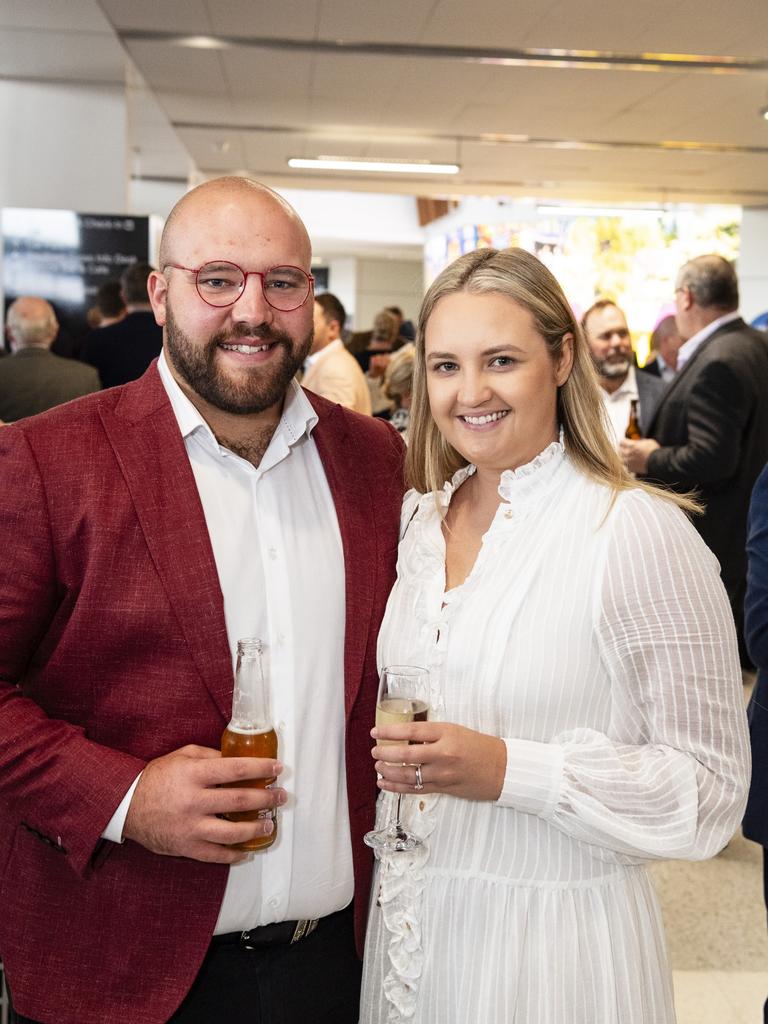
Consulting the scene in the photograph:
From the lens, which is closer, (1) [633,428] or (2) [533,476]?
(2) [533,476]

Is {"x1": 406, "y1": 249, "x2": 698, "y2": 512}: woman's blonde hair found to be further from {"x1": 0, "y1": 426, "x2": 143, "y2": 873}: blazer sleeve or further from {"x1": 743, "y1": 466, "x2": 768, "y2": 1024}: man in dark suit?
{"x1": 0, "y1": 426, "x2": 143, "y2": 873}: blazer sleeve

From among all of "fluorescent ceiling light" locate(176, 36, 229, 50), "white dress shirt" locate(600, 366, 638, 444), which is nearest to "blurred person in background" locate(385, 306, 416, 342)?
"fluorescent ceiling light" locate(176, 36, 229, 50)

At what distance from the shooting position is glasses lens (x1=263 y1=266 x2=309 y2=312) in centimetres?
170

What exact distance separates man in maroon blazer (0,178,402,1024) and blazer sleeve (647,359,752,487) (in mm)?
2702

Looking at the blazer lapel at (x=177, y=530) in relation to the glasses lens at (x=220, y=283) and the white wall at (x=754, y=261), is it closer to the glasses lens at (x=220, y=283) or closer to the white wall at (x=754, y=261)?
the glasses lens at (x=220, y=283)

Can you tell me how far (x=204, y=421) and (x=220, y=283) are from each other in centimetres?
23

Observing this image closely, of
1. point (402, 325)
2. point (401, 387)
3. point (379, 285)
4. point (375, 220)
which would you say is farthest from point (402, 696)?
point (379, 285)

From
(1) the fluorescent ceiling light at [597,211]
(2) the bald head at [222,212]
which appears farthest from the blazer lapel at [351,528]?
(1) the fluorescent ceiling light at [597,211]

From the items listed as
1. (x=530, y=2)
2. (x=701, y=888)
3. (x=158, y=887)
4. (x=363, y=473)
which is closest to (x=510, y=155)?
(x=530, y=2)

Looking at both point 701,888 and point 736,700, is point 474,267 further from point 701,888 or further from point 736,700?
point 701,888

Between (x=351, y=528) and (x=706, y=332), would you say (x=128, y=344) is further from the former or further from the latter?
(x=351, y=528)

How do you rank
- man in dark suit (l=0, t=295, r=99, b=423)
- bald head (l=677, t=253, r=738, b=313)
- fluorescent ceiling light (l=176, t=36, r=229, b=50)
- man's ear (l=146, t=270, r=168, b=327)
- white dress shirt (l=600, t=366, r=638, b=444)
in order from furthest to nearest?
fluorescent ceiling light (l=176, t=36, r=229, b=50)
man in dark suit (l=0, t=295, r=99, b=423)
white dress shirt (l=600, t=366, r=638, b=444)
bald head (l=677, t=253, r=738, b=313)
man's ear (l=146, t=270, r=168, b=327)

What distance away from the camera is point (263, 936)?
1.61 metres

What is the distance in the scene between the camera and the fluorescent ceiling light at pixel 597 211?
12453 mm
